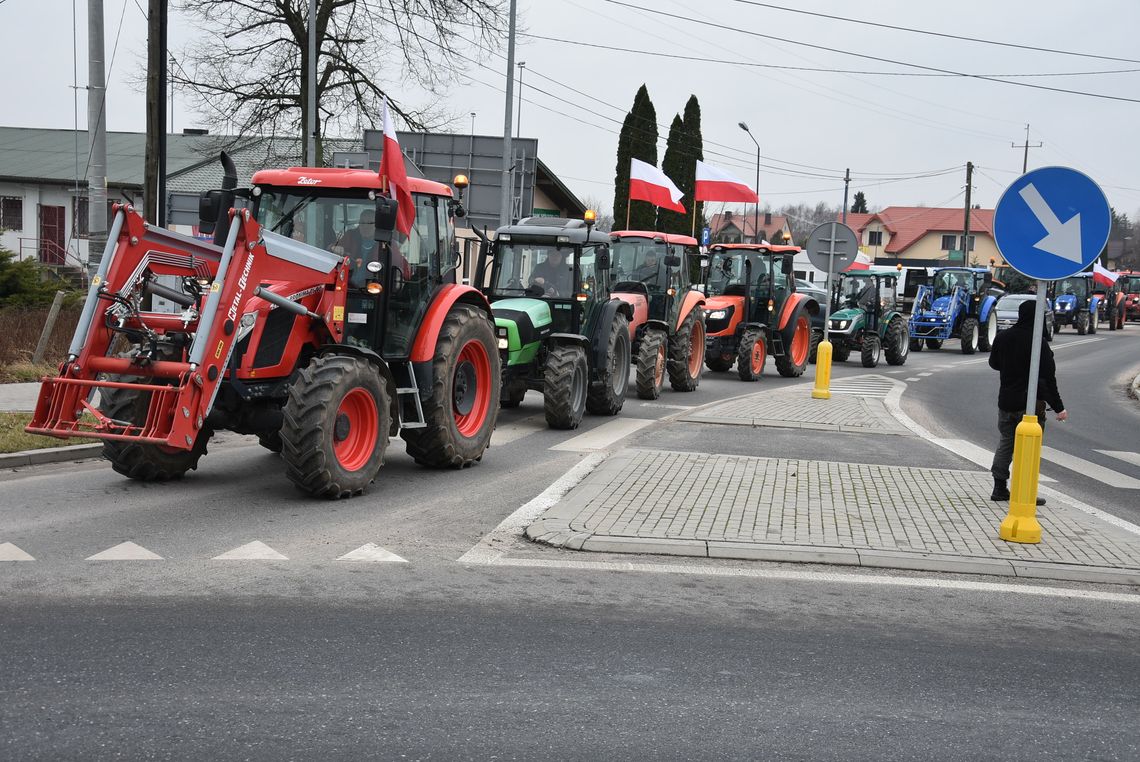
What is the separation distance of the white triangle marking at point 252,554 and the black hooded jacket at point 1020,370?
5953 mm

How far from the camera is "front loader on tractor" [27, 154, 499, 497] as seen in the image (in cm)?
831

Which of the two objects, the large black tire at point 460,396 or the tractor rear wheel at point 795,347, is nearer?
the large black tire at point 460,396

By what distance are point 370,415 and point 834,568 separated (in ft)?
13.0

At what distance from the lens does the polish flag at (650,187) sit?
24969 millimetres

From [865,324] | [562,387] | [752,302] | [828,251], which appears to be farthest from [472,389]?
[865,324]

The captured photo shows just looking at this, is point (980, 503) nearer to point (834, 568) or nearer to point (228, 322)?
point (834, 568)

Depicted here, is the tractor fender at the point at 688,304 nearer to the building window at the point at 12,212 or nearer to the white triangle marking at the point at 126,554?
the white triangle marking at the point at 126,554

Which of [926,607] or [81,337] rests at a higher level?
[81,337]

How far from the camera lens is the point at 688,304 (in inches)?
766

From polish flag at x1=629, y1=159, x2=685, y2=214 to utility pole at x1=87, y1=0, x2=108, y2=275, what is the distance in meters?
11.7

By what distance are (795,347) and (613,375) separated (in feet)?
31.2

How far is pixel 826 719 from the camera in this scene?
4.65 m

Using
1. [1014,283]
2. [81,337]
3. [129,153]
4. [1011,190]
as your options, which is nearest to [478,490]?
[81,337]

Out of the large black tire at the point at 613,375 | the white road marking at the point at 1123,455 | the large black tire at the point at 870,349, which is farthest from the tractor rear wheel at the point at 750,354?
the white road marking at the point at 1123,455
